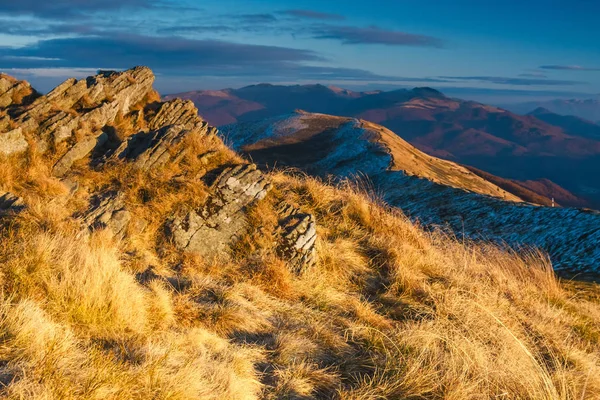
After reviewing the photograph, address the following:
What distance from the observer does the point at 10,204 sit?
6703 millimetres

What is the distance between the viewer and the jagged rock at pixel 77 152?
8.48m

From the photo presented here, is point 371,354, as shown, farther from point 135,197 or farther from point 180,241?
point 135,197

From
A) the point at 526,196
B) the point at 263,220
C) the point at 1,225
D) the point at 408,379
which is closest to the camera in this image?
the point at 408,379

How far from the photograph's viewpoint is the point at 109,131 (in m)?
10.4

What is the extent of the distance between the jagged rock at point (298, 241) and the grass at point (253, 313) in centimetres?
20

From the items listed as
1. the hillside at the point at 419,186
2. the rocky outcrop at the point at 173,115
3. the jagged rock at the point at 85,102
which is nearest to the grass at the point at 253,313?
the jagged rock at the point at 85,102

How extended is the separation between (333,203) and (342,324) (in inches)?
175

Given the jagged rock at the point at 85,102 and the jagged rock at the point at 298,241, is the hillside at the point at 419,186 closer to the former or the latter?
the jagged rock at the point at 85,102

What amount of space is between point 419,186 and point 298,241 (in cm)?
1855

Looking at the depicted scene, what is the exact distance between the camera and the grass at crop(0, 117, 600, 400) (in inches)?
163

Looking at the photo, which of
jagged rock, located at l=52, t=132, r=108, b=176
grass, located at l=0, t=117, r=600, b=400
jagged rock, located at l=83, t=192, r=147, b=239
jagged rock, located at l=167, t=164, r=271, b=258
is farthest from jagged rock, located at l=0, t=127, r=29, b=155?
jagged rock, located at l=167, t=164, r=271, b=258

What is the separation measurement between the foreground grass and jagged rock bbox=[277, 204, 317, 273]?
19 centimetres

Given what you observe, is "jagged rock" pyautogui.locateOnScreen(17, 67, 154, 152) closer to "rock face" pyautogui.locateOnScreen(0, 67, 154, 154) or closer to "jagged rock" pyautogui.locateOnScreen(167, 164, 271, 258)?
"rock face" pyautogui.locateOnScreen(0, 67, 154, 154)

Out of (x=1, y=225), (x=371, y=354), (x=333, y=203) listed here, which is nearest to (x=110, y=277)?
(x=1, y=225)
